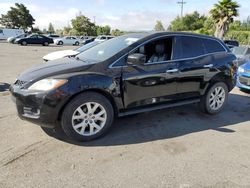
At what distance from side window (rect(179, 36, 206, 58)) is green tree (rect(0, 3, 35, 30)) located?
65586 mm

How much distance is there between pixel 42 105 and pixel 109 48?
1.64 m

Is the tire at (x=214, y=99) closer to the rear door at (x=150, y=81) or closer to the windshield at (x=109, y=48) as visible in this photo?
the rear door at (x=150, y=81)

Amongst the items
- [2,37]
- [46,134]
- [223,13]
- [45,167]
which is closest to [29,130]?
[46,134]

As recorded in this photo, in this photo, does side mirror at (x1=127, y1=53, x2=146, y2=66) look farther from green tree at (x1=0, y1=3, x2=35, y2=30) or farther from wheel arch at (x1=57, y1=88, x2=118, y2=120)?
green tree at (x1=0, y1=3, x2=35, y2=30)

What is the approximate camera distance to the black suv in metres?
3.62

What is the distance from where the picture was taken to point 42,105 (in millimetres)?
3533

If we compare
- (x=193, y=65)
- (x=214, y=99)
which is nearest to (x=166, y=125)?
(x=193, y=65)

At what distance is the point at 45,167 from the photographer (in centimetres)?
318

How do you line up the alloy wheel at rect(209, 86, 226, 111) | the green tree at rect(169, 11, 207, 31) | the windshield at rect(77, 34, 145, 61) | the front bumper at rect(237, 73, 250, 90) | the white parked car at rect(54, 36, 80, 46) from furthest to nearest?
the green tree at rect(169, 11, 207, 31) < the white parked car at rect(54, 36, 80, 46) < the front bumper at rect(237, 73, 250, 90) < the alloy wheel at rect(209, 86, 226, 111) < the windshield at rect(77, 34, 145, 61)

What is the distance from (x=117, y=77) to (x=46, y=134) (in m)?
1.49

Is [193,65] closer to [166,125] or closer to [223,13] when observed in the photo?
[166,125]

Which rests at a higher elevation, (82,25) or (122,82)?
(82,25)

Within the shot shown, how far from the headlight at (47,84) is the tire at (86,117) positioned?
317 millimetres

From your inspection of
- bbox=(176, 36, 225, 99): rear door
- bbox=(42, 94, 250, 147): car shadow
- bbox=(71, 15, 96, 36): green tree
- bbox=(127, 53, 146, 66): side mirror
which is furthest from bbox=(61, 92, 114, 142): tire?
bbox=(71, 15, 96, 36): green tree
